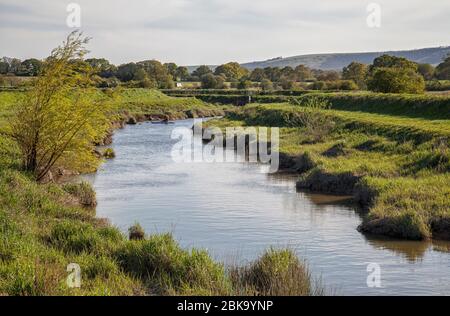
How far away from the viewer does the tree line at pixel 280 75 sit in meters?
64.2

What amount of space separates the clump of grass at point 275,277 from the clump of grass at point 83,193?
12123 mm

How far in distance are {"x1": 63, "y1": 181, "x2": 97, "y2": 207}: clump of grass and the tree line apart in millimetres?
4655

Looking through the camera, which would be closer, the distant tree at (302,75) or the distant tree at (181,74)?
the distant tree at (302,75)

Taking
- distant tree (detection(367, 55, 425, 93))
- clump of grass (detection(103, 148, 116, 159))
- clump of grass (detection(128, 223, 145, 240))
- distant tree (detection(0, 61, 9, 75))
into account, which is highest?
distant tree (detection(0, 61, 9, 75))

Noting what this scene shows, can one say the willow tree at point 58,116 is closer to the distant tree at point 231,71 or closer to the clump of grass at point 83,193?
the clump of grass at point 83,193

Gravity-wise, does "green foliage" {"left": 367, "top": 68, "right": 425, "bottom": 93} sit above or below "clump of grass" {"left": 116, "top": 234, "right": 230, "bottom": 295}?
above

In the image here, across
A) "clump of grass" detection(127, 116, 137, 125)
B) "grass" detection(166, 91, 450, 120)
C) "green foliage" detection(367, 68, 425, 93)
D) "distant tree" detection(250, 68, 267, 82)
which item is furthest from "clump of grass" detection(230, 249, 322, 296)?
"distant tree" detection(250, 68, 267, 82)

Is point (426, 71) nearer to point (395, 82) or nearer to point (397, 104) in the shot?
point (395, 82)

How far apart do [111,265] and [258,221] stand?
31.7 ft

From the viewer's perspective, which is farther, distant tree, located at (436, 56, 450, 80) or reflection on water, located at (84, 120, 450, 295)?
distant tree, located at (436, 56, 450, 80)

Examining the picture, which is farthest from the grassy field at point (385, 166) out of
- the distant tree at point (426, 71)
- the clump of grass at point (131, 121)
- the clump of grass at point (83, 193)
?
the distant tree at point (426, 71)

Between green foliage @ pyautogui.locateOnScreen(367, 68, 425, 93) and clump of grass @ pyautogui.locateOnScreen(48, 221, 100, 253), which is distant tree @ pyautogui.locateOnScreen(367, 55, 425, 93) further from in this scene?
clump of grass @ pyautogui.locateOnScreen(48, 221, 100, 253)

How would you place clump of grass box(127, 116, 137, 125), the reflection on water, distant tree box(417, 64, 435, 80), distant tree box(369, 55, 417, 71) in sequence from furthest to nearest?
distant tree box(417, 64, 435, 80)
distant tree box(369, 55, 417, 71)
clump of grass box(127, 116, 137, 125)
the reflection on water

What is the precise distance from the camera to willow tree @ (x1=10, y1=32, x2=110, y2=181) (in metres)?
26.1
